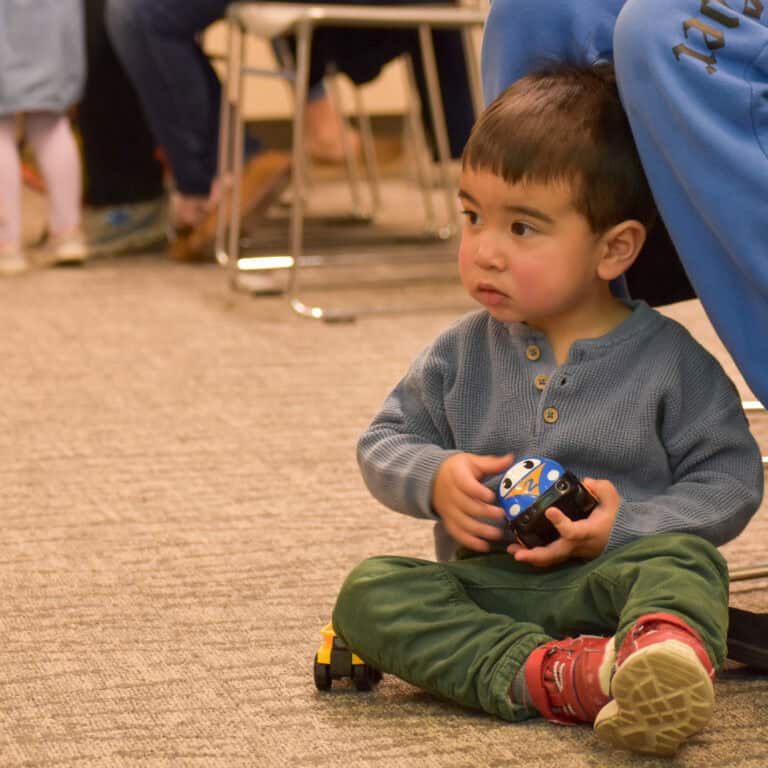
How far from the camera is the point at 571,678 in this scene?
908 mm

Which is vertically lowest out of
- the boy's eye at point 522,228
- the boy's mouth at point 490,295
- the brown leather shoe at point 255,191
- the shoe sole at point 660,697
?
the brown leather shoe at point 255,191

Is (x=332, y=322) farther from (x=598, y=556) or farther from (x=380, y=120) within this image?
(x=380, y=120)

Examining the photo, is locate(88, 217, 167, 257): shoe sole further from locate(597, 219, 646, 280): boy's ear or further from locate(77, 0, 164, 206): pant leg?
locate(597, 219, 646, 280): boy's ear

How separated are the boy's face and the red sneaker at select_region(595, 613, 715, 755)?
10.7 inches

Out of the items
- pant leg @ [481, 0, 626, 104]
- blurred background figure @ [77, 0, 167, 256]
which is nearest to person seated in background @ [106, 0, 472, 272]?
blurred background figure @ [77, 0, 167, 256]

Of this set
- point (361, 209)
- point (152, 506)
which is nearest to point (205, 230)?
point (361, 209)

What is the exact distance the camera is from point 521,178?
1008 millimetres

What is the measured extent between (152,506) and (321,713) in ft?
1.66

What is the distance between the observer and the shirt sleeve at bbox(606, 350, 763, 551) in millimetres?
974

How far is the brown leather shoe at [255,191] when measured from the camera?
2.78m

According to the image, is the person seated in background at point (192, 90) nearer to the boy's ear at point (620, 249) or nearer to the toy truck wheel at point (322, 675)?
the boy's ear at point (620, 249)

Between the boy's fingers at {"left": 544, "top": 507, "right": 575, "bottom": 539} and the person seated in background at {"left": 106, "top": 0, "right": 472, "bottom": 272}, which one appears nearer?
the boy's fingers at {"left": 544, "top": 507, "right": 575, "bottom": 539}

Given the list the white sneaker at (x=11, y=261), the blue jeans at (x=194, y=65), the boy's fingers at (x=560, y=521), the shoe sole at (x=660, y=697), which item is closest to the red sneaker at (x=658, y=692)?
the shoe sole at (x=660, y=697)

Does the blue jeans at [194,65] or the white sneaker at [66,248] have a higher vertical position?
the blue jeans at [194,65]
